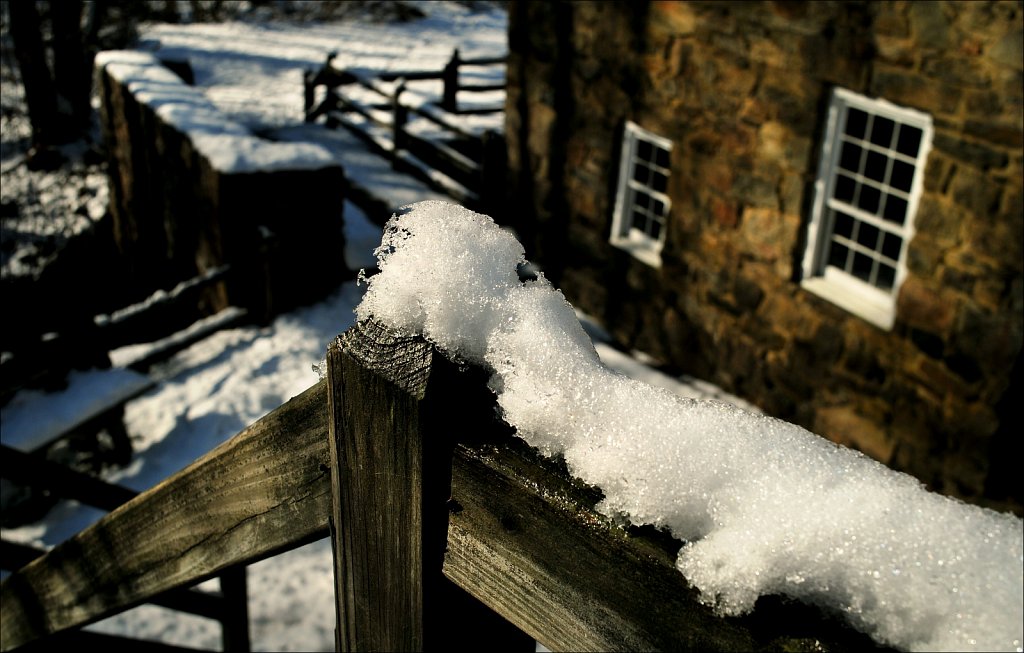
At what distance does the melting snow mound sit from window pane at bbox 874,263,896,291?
6023 millimetres

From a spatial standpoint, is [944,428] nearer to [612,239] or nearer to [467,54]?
[612,239]

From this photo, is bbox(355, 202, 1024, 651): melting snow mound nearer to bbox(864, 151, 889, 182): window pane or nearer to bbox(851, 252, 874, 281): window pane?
bbox(851, 252, 874, 281): window pane

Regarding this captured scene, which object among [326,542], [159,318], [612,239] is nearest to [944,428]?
[612,239]

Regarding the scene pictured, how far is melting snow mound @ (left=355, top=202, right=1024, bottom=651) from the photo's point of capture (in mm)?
759

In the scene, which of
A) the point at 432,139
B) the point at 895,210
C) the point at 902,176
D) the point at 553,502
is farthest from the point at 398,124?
the point at 553,502

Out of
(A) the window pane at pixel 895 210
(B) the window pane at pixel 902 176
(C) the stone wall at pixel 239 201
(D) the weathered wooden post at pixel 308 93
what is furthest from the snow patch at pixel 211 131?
(D) the weathered wooden post at pixel 308 93

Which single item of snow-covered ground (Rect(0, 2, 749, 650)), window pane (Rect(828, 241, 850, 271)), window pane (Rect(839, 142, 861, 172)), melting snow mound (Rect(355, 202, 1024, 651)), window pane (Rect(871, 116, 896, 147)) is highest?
melting snow mound (Rect(355, 202, 1024, 651))

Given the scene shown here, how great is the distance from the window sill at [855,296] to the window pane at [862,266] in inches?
7.1

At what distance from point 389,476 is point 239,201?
569cm

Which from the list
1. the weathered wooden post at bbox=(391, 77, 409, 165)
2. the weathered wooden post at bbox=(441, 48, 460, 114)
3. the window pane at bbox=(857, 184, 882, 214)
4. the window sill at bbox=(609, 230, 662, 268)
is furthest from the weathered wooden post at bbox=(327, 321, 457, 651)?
the weathered wooden post at bbox=(441, 48, 460, 114)

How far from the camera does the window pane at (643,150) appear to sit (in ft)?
27.4

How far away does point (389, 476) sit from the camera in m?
1.20

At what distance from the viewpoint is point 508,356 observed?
1103 millimetres

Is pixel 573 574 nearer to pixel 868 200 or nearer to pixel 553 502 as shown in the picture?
pixel 553 502
